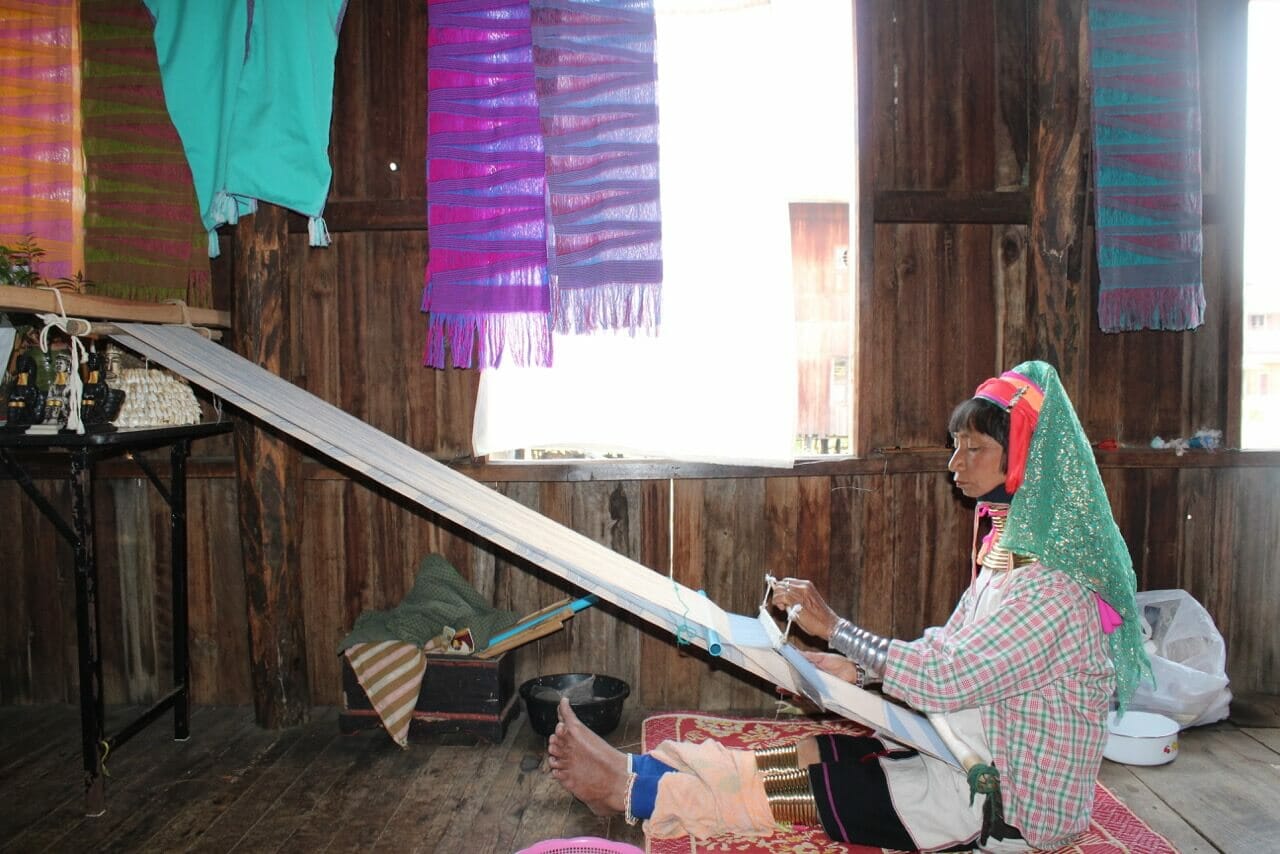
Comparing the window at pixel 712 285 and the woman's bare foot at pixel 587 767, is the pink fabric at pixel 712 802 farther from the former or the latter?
the window at pixel 712 285

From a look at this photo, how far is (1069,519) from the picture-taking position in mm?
1732

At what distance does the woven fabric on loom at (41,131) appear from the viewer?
289cm

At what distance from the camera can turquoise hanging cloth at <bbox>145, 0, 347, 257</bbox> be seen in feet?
9.07

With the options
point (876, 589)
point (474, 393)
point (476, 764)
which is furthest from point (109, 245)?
point (876, 589)

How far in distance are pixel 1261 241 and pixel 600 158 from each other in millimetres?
2378

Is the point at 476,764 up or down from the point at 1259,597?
down

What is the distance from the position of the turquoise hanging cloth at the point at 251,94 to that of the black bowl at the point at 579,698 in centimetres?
163

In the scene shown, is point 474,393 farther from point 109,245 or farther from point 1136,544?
point 1136,544

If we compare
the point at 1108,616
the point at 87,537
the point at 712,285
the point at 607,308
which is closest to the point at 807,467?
the point at 712,285

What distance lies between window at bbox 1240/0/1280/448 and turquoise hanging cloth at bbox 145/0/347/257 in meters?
3.05

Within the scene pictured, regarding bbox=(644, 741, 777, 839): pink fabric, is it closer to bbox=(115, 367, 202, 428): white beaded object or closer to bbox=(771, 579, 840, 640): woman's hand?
bbox=(771, 579, 840, 640): woman's hand

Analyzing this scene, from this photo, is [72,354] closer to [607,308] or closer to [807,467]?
[607,308]

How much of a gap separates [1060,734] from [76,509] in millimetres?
2346

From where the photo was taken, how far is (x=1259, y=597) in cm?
326
